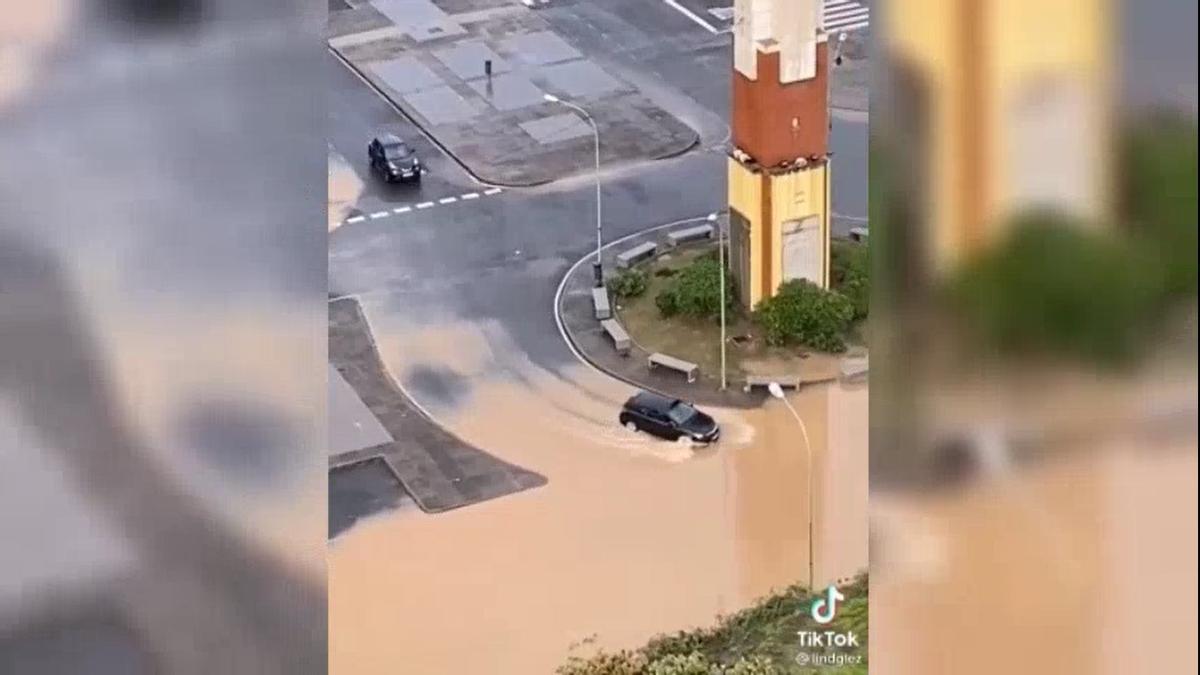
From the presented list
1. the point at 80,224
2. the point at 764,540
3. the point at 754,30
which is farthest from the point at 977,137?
the point at 754,30

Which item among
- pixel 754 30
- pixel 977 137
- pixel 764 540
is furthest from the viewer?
pixel 754 30

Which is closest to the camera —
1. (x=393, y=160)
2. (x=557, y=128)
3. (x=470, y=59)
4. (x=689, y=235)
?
(x=689, y=235)

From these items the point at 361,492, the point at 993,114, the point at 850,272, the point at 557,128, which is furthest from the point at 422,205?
the point at 993,114

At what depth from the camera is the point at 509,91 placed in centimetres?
831

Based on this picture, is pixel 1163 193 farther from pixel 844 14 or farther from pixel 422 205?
pixel 844 14

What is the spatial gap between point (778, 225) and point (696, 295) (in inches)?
14.7

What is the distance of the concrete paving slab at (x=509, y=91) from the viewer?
26.8 feet

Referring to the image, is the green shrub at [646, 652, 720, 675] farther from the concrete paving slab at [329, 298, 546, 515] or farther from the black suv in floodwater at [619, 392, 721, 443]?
the black suv in floodwater at [619, 392, 721, 443]

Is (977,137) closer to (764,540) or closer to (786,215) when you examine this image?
(764,540)

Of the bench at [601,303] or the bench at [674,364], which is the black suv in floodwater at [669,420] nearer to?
the bench at [674,364]

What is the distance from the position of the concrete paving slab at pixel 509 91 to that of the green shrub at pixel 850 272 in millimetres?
2033

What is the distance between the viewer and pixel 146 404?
117 cm

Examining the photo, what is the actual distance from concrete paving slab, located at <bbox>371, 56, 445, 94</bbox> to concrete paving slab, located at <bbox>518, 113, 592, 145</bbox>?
0.71 metres

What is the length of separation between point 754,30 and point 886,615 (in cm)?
532
